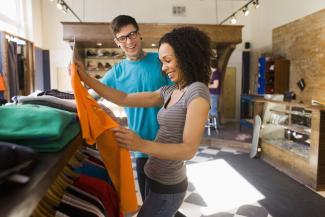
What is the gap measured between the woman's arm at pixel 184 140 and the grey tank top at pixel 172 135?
0.31ft

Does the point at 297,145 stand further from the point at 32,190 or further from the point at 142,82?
the point at 32,190

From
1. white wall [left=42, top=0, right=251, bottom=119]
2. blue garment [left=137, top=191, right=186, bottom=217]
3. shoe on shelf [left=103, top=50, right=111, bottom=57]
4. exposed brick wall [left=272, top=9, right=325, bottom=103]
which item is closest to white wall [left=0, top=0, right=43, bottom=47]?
white wall [left=42, top=0, right=251, bottom=119]

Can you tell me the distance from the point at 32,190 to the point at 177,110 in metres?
0.93

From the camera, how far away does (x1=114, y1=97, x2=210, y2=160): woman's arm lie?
1.03 m

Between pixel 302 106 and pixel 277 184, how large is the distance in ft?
3.98

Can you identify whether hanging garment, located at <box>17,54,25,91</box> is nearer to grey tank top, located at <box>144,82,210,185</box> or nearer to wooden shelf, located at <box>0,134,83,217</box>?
grey tank top, located at <box>144,82,210,185</box>

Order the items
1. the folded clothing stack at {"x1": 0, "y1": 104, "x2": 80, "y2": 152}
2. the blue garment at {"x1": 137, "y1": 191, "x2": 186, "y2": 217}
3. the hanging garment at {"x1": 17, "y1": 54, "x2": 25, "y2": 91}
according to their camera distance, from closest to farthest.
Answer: the folded clothing stack at {"x1": 0, "y1": 104, "x2": 80, "y2": 152} < the blue garment at {"x1": 137, "y1": 191, "x2": 186, "y2": 217} < the hanging garment at {"x1": 17, "y1": 54, "x2": 25, "y2": 91}

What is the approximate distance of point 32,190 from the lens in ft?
1.60

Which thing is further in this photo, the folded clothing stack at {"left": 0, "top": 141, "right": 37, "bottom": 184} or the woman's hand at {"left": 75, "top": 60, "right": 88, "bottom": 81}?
the woman's hand at {"left": 75, "top": 60, "right": 88, "bottom": 81}

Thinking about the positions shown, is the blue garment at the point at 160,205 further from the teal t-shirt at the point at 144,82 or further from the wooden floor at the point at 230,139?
the wooden floor at the point at 230,139

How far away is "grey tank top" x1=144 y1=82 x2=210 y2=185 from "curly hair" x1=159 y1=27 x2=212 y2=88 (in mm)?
78

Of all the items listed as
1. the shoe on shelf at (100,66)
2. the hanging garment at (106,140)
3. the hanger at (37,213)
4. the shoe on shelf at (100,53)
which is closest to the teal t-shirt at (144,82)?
the hanging garment at (106,140)

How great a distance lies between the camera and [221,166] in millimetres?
4895

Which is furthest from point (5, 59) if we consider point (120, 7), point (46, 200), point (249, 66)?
point (249, 66)
